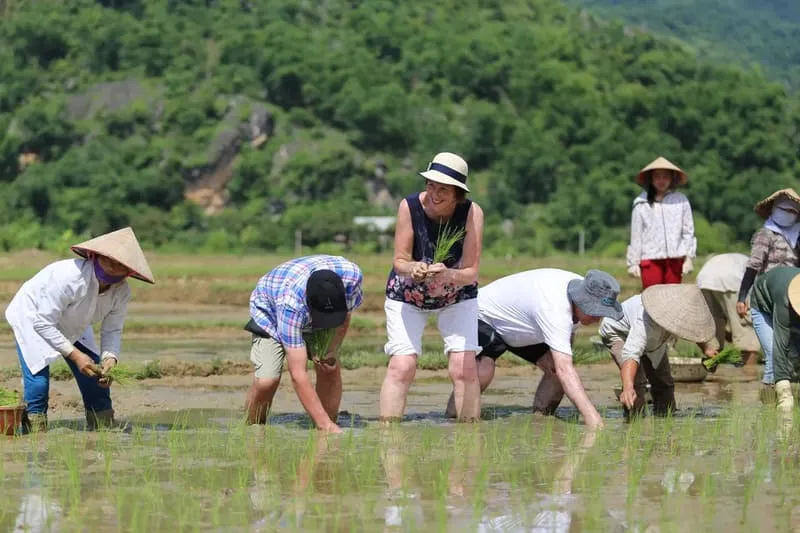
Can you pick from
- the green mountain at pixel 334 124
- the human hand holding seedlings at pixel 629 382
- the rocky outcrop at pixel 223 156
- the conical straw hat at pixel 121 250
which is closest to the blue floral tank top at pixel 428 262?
the human hand holding seedlings at pixel 629 382

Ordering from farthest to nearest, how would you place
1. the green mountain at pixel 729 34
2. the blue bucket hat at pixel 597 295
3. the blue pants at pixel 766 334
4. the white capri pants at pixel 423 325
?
1. the green mountain at pixel 729 34
2. the blue pants at pixel 766 334
3. the white capri pants at pixel 423 325
4. the blue bucket hat at pixel 597 295

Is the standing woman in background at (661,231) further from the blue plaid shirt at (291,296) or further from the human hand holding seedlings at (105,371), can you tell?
the human hand holding seedlings at (105,371)

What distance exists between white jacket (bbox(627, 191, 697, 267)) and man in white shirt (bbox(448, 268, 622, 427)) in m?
2.14

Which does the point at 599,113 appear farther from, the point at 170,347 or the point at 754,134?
the point at 170,347

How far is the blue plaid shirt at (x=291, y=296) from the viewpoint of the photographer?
738cm

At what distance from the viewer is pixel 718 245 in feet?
187

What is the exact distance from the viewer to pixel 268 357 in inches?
310

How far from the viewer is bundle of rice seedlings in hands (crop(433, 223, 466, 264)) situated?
25.1 ft

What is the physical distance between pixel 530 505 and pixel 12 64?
80147 mm

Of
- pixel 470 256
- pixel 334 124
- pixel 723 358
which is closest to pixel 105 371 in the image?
pixel 470 256

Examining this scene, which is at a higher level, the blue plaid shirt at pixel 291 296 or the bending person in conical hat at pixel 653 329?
the blue plaid shirt at pixel 291 296

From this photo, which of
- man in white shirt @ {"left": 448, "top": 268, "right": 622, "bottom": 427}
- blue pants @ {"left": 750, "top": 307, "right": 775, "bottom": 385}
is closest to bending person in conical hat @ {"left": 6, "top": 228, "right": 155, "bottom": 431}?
man in white shirt @ {"left": 448, "top": 268, "right": 622, "bottom": 427}

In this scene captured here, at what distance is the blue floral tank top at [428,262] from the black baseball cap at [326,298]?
0.42 m

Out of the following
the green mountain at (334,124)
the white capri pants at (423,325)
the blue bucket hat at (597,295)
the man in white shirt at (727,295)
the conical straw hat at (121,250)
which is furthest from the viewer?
the green mountain at (334,124)
